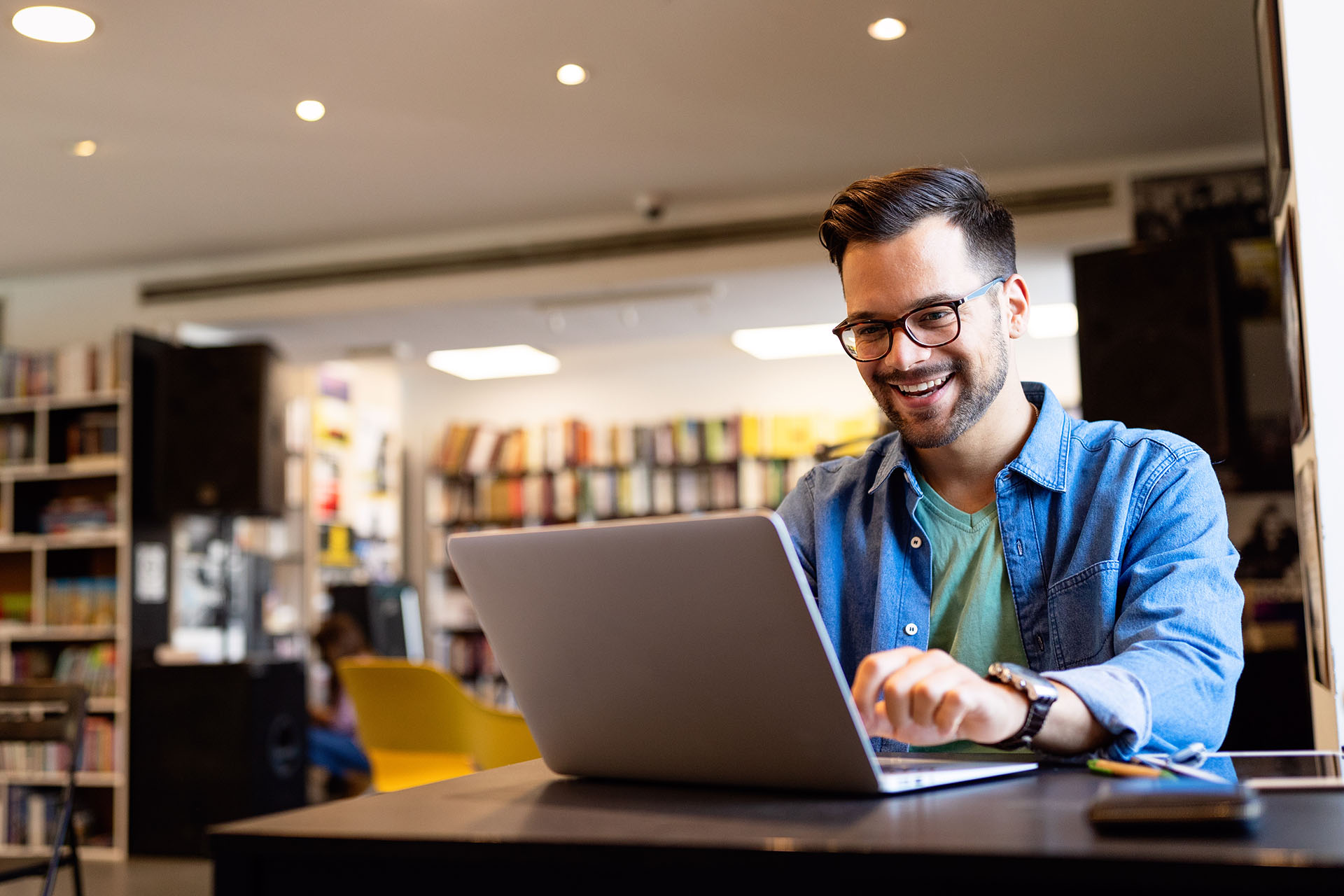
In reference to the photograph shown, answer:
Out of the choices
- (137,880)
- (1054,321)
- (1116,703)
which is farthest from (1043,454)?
(1054,321)

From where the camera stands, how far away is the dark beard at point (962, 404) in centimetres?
133

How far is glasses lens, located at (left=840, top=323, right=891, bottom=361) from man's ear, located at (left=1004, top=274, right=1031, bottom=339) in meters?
0.17

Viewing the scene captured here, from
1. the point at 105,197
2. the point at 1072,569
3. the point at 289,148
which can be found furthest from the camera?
the point at 105,197

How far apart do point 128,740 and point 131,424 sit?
143cm

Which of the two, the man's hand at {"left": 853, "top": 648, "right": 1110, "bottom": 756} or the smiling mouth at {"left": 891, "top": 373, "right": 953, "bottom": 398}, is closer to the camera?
the man's hand at {"left": 853, "top": 648, "right": 1110, "bottom": 756}

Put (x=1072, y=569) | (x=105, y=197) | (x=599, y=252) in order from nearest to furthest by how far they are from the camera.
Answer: (x=1072, y=569)
(x=105, y=197)
(x=599, y=252)

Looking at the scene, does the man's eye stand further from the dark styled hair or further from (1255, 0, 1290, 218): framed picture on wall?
(1255, 0, 1290, 218): framed picture on wall

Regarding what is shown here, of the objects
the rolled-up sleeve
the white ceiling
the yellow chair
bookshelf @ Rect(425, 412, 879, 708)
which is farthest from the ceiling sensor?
the rolled-up sleeve

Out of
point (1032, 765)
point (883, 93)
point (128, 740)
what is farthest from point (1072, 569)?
point (128, 740)

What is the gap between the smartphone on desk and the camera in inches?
25.3

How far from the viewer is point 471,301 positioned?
5637 mm

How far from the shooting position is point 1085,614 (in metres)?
1.23

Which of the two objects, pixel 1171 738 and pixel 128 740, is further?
pixel 128 740

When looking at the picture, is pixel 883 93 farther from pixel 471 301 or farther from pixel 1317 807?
pixel 1317 807
